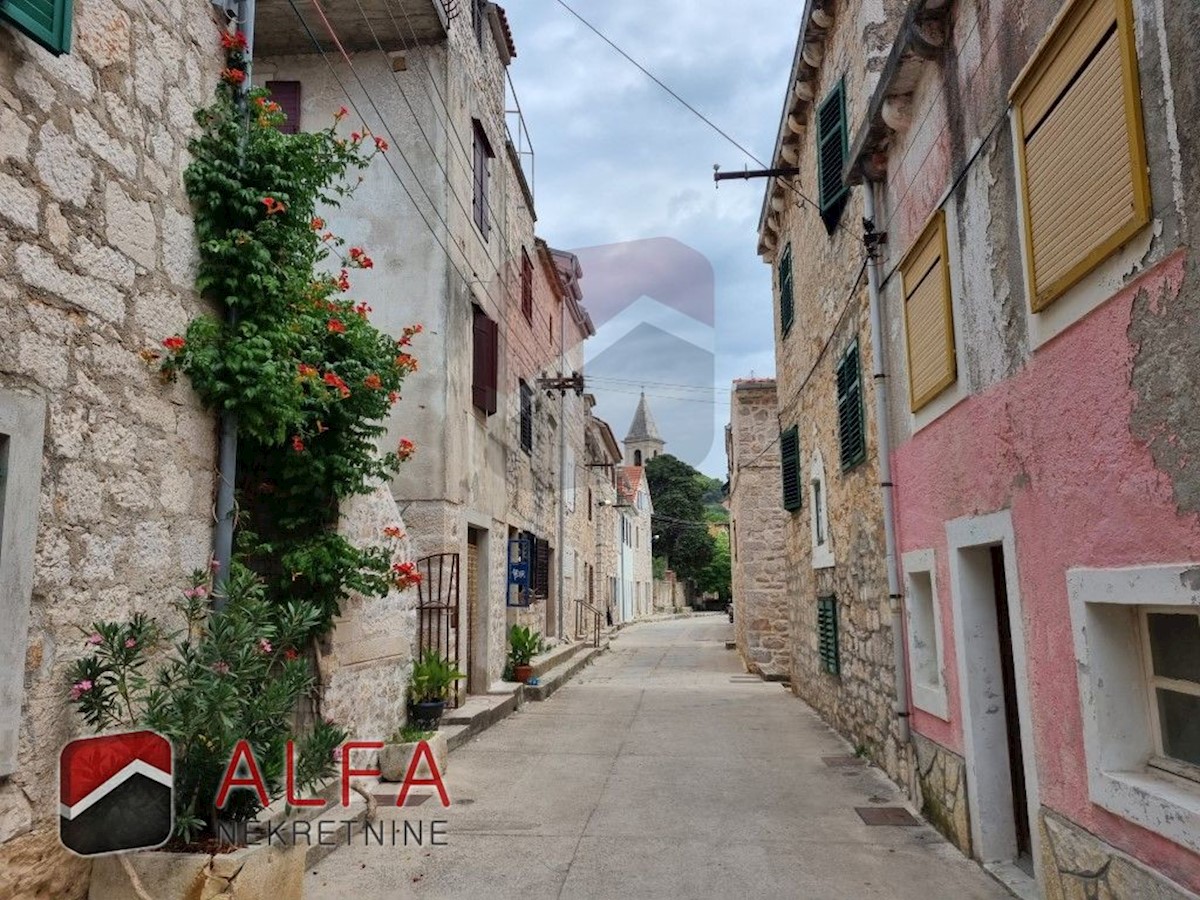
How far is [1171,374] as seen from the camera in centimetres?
278

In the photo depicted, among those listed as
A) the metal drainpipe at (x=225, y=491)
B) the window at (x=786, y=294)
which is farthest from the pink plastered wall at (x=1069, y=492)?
the window at (x=786, y=294)

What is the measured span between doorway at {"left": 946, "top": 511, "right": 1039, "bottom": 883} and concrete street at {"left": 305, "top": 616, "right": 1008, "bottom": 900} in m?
0.25

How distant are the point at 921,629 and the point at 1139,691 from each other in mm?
2690

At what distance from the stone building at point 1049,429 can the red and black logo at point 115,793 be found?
3684 millimetres

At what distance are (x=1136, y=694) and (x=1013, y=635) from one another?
0.93 metres

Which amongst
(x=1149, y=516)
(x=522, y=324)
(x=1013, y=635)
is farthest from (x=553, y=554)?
(x=1149, y=516)

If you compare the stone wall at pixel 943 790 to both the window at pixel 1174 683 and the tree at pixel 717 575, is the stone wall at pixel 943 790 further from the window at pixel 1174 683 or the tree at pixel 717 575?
the tree at pixel 717 575

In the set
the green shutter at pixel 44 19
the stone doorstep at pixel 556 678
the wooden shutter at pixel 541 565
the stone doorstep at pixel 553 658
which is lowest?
the stone doorstep at pixel 556 678

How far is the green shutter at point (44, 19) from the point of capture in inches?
126

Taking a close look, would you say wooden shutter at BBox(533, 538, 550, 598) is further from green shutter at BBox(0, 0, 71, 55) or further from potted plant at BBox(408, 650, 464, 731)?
green shutter at BBox(0, 0, 71, 55)

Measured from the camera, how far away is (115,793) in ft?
11.3

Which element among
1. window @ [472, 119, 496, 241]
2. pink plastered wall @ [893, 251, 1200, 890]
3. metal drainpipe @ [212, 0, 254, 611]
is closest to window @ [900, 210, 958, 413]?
pink plastered wall @ [893, 251, 1200, 890]

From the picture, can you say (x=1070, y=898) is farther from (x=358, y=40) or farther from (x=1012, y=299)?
(x=358, y=40)

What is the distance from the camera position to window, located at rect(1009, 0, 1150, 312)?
300 centimetres
